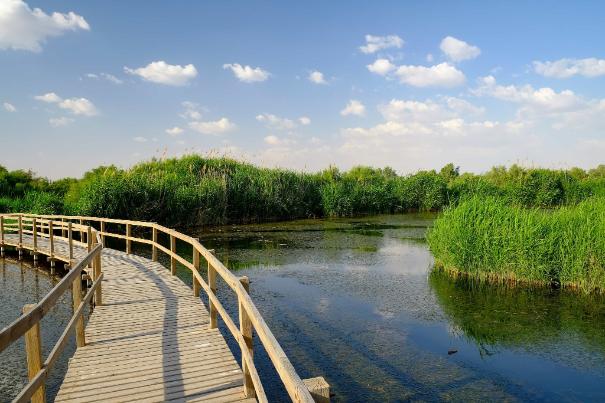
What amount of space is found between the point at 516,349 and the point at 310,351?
315 cm

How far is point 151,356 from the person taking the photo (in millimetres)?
5160

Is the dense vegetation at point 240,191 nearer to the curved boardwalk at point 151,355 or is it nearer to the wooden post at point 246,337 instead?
the curved boardwalk at point 151,355

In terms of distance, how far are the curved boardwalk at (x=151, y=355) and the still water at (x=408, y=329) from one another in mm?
925

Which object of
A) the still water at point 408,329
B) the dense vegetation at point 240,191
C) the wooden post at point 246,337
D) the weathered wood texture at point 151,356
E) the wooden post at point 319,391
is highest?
the dense vegetation at point 240,191

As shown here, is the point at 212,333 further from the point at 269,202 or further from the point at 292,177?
the point at 292,177

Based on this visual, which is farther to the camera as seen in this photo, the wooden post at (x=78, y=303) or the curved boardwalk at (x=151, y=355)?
the wooden post at (x=78, y=303)

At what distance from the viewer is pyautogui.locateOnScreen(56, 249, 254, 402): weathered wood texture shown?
4.28m

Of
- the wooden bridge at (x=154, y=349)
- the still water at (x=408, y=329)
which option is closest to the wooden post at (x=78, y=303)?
the wooden bridge at (x=154, y=349)

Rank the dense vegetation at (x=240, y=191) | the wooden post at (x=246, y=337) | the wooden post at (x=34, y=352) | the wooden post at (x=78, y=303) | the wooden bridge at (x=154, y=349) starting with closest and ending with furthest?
the wooden bridge at (x=154, y=349) → the wooden post at (x=34, y=352) → the wooden post at (x=246, y=337) → the wooden post at (x=78, y=303) → the dense vegetation at (x=240, y=191)

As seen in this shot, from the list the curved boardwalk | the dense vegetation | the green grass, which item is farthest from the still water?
the dense vegetation

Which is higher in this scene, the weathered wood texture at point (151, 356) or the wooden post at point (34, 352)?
the wooden post at point (34, 352)

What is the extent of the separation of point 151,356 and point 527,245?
8.50 m

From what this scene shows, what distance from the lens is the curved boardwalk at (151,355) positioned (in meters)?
4.28

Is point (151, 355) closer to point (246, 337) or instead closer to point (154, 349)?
point (154, 349)
